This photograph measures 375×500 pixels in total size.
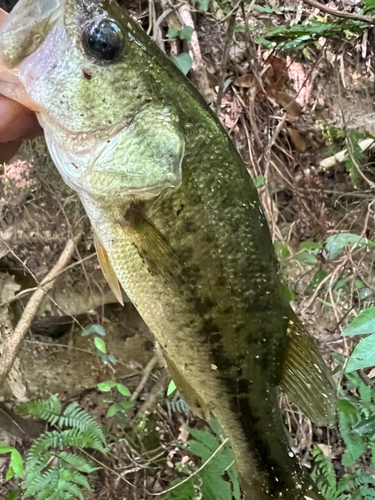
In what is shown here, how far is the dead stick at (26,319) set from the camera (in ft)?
4.97

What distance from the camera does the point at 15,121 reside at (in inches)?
30.6

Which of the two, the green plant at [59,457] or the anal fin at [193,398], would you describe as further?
the green plant at [59,457]

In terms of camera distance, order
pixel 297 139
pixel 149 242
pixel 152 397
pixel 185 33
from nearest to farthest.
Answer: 1. pixel 149 242
2. pixel 185 33
3. pixel 152 397
4. pixel 297 139

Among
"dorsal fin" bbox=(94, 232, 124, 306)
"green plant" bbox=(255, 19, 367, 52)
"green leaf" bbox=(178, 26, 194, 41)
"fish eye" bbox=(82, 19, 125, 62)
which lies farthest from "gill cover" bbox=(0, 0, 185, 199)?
"green plant" bbox=(255, 19, 367, 52)

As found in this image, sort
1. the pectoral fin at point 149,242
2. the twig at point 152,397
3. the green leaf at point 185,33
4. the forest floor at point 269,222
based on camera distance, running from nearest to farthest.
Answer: the pectoral fin at point 149,242
the green leaf at point 185,33
the forest floor at point 269,222
the twig at point 152,397

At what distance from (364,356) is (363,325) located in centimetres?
7

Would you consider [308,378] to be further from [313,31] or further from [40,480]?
[313,31]

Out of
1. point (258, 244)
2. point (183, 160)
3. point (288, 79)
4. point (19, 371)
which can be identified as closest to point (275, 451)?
point (258, 244)

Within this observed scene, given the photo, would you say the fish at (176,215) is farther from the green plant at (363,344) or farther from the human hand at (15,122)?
the green plant at (363,344)

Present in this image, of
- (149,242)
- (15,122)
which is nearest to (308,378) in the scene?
(149,242)

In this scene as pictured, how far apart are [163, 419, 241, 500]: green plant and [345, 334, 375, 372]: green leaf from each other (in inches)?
30.5

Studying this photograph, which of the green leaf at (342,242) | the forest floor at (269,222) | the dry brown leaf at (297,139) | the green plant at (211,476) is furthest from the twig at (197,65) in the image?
the green plant at (211,476)

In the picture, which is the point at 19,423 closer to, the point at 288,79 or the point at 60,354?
the point at 60,354

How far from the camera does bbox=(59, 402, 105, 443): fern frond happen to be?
139 centimetres
